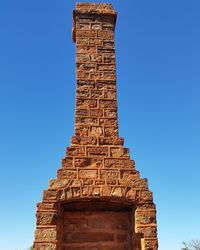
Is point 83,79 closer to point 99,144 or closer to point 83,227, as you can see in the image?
point 99,144

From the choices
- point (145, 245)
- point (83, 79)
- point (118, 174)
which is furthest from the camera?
point (83, 79)

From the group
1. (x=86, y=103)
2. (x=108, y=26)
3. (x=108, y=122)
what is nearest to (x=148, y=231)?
(x=108, y=122)

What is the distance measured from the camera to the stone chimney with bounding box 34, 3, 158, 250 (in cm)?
479

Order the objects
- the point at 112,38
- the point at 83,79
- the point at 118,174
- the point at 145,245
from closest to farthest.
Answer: the point at 145,245, the point at 118,174, the point at 83,79, the point at 112,38

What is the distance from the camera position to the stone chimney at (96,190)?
479 cm

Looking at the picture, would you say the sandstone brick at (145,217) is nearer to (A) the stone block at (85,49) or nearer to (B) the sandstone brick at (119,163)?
(B) the sandstone brick at (119,163)

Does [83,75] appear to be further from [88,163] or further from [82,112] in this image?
[88,163]

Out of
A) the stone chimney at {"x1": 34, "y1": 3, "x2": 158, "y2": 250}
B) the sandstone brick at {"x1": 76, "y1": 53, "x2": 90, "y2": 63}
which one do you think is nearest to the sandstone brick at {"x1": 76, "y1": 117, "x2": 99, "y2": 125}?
the stone chimney at {"x1": 34, "y1": 3, "x2": 158, "y2": 250}

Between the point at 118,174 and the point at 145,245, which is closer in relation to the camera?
the point at 145,245

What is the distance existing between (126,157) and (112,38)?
226cm

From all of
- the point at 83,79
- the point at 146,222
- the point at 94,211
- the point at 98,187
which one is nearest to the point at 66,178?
the point at 98,187

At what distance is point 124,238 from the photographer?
5.18 meters

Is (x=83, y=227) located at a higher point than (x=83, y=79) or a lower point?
lower

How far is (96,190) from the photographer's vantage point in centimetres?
490
